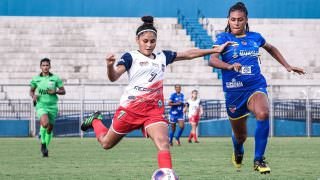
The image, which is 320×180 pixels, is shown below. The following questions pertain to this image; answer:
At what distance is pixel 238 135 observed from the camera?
14.3 metres

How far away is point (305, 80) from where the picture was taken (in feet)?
138

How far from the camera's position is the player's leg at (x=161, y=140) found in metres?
10.8

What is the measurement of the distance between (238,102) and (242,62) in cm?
61

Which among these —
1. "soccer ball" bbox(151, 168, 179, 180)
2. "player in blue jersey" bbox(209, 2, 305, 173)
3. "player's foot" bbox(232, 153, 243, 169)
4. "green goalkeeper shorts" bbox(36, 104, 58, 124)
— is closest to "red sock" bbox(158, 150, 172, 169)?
"soccer ball" bbox(151, 168, 179, 180)

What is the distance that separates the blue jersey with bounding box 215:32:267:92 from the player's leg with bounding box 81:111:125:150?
2013 millimetres

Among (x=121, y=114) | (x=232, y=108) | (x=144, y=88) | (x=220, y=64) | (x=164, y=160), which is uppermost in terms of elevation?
(x=220, y=64)

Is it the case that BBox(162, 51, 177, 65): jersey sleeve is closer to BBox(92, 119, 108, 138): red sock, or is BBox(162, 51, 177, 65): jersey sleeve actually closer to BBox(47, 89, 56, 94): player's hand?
BBox(92, 119, 108, 138): red sock

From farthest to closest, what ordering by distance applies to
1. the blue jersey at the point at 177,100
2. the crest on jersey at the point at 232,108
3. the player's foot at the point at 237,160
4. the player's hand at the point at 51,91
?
the blue jersey at the point at 177,100 → the player's hand at the point at 51,91 → the player's foot at the point at 237,160 → the crest on jersey at the point at 232,108

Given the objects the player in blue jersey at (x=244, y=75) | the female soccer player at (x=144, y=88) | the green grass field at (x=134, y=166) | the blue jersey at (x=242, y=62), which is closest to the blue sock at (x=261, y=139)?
the player in blue jersey at (x=244, y=75)

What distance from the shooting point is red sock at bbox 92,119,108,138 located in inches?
490

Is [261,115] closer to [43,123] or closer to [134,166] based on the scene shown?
[134,166]

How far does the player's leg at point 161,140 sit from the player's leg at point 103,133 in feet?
2.00

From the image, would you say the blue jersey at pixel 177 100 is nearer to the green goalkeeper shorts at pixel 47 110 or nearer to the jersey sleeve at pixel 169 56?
the green goalkeeper shorts at pixel 47 110

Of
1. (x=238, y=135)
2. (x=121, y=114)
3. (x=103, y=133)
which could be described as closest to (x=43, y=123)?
(x=238, y=135)
